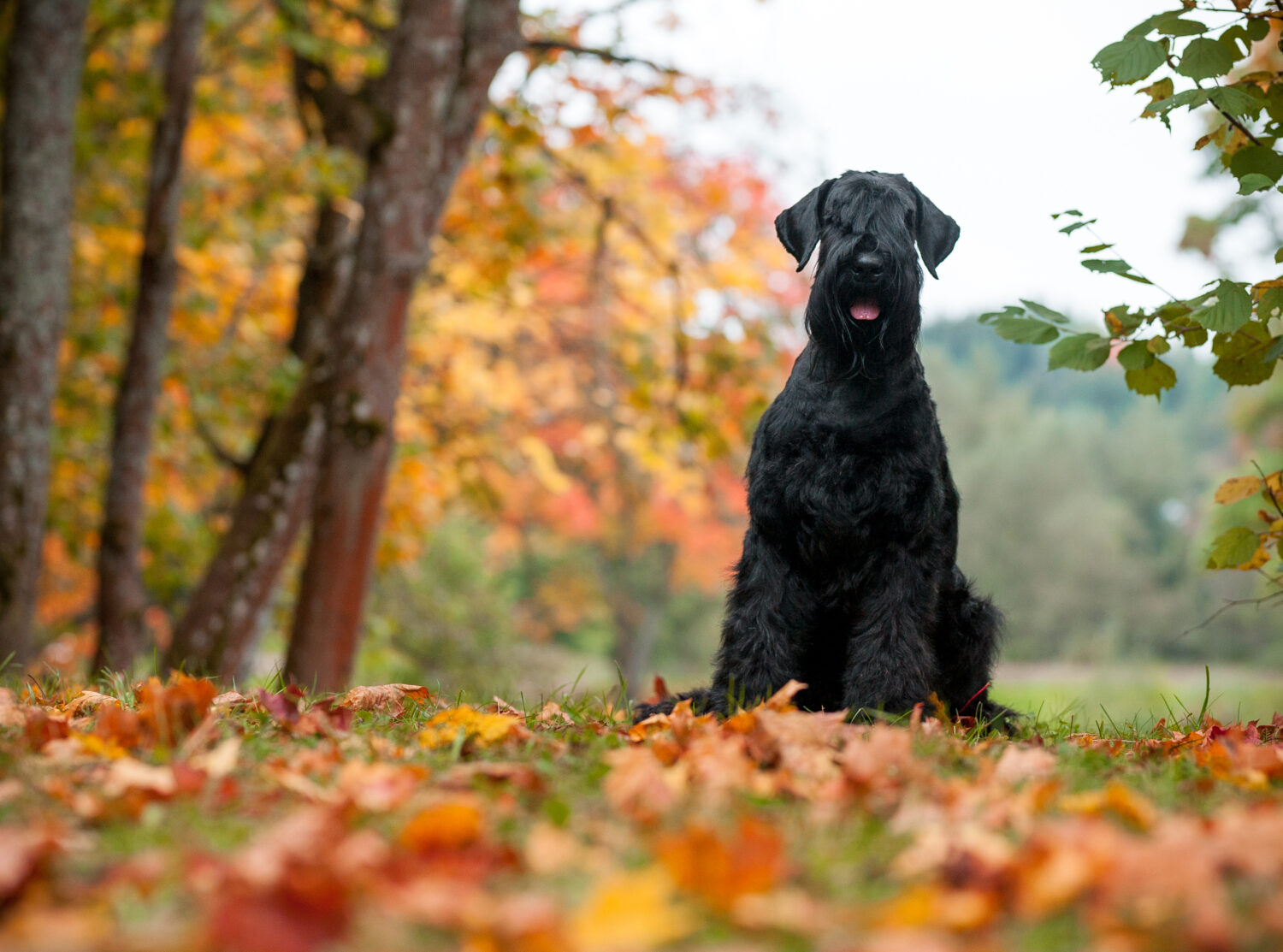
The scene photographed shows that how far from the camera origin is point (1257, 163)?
322cm

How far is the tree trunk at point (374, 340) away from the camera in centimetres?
636

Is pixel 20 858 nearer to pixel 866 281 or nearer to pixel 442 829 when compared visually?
pixel 442 829

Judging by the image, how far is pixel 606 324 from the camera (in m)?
12.0

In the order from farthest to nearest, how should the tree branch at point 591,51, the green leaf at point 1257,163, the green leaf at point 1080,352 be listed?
the tree branch at point 591,51
the green leaf at point 1080,352
the green leaf at point 1257,163

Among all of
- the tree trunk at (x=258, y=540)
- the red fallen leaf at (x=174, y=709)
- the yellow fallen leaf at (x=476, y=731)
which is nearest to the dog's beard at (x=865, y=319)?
the yellow fallen leaf at (x=476, y=731)

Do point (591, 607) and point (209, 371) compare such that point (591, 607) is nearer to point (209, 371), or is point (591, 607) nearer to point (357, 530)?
point (209, 371)

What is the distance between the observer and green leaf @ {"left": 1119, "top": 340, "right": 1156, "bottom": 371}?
3516 mm

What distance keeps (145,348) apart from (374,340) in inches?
112

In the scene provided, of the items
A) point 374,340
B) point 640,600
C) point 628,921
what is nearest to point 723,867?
A: point 628,921

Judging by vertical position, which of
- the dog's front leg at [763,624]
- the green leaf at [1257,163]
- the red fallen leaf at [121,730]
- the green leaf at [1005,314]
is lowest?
the red fallen leaf at [121,730]

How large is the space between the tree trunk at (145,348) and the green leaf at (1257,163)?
287 inches

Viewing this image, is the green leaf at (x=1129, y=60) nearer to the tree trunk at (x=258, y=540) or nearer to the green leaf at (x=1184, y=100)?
the green leaf at (x=1184, y=100)

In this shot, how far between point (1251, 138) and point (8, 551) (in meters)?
6.17

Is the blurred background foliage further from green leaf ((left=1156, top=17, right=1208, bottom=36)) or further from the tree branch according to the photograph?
green leaf ((left=1156, top=17, right=1208, bottom=36))
